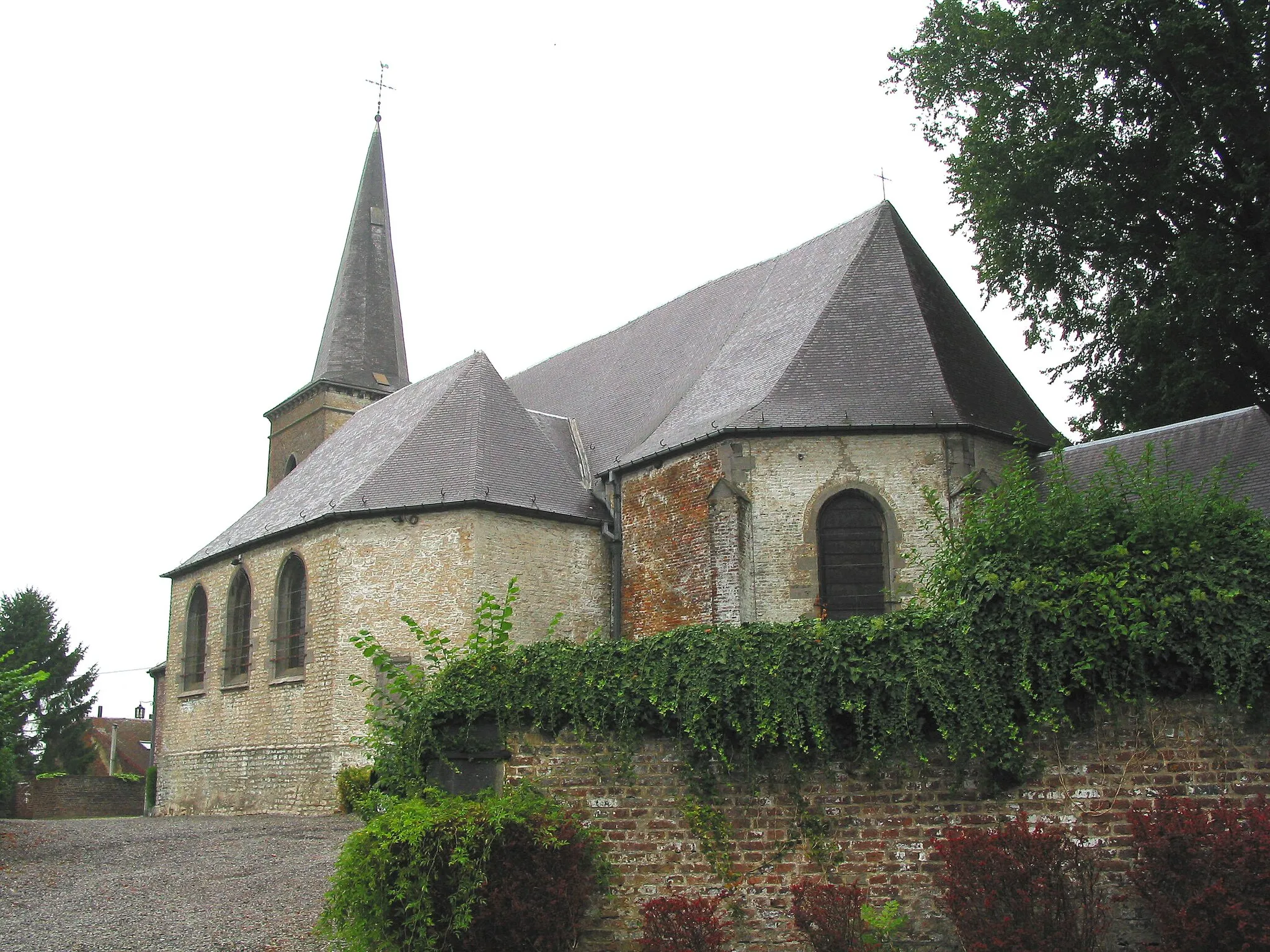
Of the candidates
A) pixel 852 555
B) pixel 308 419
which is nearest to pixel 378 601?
pixel 852 555

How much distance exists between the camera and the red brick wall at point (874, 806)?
7387mm

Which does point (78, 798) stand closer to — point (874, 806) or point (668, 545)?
point (668, 545)

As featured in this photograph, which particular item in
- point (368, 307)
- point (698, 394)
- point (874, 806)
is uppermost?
point (368, 307)

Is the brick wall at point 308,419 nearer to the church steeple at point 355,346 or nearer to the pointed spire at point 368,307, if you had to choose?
the church steeple at point 355,346

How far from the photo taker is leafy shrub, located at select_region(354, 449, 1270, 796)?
7445mm

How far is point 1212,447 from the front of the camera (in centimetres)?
1440

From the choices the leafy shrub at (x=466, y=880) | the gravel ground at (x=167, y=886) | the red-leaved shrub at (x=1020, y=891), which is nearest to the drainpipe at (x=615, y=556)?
the gravel ground at (x=167, y=886)

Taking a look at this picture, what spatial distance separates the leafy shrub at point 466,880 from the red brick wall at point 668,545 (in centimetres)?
821

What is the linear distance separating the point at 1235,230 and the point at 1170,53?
113 inches

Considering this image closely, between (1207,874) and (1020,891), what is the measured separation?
1.04m

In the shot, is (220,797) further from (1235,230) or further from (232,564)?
(1235,230)

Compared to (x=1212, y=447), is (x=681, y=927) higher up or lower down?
lower down

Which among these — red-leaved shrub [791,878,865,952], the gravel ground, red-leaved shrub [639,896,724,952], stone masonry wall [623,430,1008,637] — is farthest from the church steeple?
red-leaved shrub [791,878,865,952]

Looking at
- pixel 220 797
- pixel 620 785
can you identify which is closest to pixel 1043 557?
pixel 620 785
